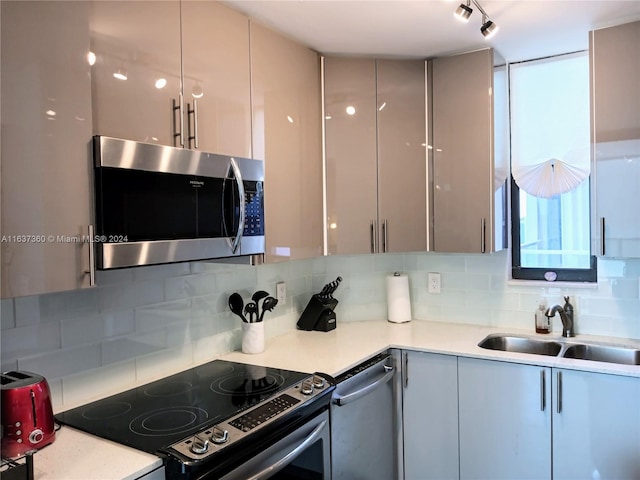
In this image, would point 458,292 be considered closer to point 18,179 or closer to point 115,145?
point 115,145

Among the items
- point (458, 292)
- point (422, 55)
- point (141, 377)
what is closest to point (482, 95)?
point (422, 55)

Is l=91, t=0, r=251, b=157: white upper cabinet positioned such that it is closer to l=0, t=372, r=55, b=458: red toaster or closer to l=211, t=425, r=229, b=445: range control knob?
l=0, t=372, r=55, b=458: red toaster

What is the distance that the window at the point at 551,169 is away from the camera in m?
2.59

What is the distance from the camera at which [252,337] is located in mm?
2262

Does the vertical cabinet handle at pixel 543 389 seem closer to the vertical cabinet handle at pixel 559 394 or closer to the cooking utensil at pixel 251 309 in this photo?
the vertical cabinet handle at pixel 559 394

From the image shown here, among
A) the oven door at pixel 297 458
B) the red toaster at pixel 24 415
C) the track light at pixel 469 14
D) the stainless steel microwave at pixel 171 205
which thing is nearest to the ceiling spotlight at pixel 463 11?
the track light at pixel 469 14

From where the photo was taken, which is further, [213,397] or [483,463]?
[483,463]

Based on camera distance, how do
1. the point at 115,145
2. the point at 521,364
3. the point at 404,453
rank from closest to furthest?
the point at 115,145, the point at 521,364, the point at 404,453

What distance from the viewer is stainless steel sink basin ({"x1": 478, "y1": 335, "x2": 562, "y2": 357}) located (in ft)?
8.11

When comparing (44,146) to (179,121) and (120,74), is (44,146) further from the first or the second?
(179,121)

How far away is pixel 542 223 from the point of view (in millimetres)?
2736

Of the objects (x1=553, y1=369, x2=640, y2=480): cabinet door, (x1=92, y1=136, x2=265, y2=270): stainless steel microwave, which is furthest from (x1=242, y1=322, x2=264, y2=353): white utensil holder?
(x1=553, y1=369, x2=640, y2=480): cabinet door

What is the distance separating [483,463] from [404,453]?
38cm

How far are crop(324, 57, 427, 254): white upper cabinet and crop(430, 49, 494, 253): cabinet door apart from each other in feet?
0.29
